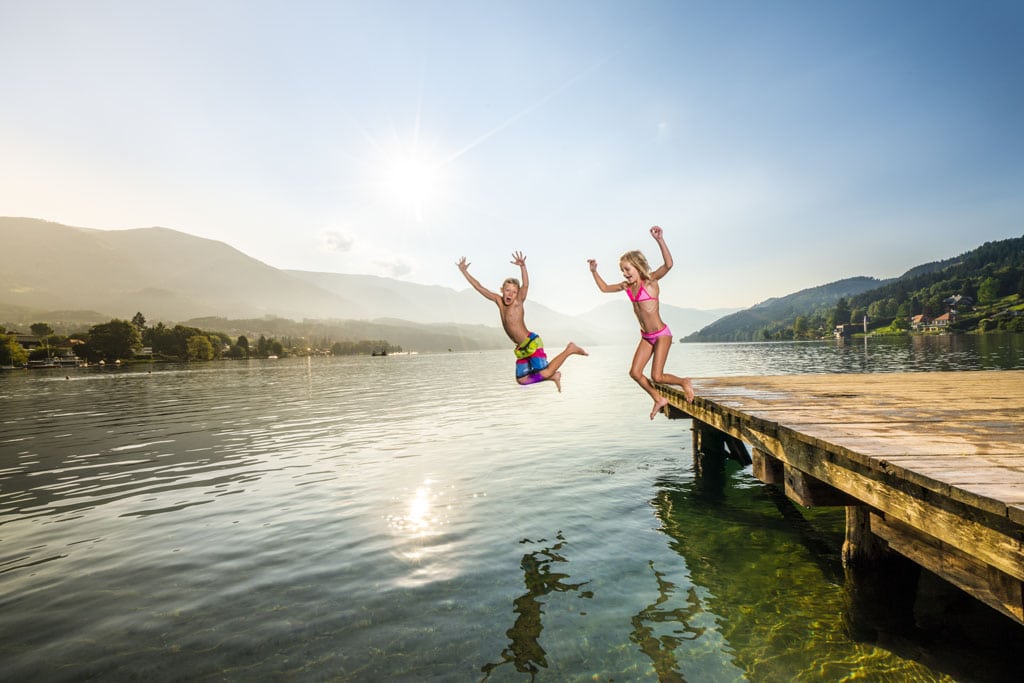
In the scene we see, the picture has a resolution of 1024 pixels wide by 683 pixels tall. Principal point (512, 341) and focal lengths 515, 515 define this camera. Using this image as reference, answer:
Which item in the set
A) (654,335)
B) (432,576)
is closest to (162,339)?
(432,576)

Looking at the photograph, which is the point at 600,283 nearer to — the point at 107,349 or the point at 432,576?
the point at 432,576

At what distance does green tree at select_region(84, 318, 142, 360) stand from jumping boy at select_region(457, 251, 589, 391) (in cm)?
20654

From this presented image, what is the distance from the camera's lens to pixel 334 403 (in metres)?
40.8

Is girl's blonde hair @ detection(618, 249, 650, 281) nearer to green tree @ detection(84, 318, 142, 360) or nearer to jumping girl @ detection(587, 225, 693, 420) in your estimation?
jumping girl @ detection(587, 225, 693, 420)

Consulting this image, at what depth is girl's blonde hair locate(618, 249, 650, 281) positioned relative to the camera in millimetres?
8180

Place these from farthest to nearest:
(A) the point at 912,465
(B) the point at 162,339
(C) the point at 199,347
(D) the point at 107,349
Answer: (B) the point at 162,339
(C) the point at 199,347
(D) the point at 107,349
(A) the point at 912,465

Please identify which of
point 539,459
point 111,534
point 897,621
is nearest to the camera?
point 897,621

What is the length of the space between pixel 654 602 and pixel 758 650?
1.58m

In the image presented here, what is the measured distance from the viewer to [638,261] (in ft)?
27.0

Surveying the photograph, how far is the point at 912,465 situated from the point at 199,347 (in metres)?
220

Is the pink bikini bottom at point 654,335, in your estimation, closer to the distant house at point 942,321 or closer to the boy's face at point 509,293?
the boy's face at point 509,293

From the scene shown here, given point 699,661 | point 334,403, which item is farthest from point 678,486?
point 334,403

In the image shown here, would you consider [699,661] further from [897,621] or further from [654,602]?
[897,621]

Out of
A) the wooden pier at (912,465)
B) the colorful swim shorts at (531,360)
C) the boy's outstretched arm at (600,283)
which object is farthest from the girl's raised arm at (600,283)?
the wooden pier at (912,465)
